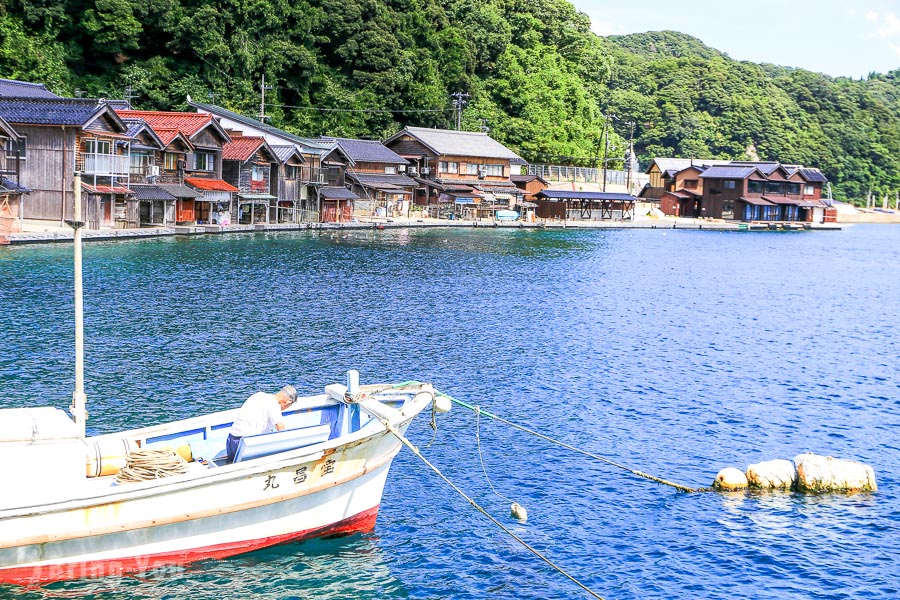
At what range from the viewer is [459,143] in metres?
95.8

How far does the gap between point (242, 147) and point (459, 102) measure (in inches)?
1441

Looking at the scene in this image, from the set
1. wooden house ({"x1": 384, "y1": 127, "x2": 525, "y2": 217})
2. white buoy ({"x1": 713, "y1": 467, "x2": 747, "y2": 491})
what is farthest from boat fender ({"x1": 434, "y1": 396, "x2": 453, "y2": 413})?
wooden house ({"x1": 384, "y1": 127, "x2": 525, "y2": 217})

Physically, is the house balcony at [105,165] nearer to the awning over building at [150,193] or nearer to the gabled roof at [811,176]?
the awning over building at [150,193]

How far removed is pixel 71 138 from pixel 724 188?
81.7m

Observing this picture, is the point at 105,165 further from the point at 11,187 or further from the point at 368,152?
the point at 368,152

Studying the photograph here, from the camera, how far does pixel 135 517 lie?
13.6 m

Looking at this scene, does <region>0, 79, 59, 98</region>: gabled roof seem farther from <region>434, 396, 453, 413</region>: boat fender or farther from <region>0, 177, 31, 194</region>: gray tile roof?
<region>434, 396, 453, 413</region>: boat fender

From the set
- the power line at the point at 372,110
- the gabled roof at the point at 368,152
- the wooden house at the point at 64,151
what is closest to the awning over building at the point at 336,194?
the gabled roof at the point at 368,152

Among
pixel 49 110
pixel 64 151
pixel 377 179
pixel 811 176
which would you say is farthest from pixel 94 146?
pixel 811 176

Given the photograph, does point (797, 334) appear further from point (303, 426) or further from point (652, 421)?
point (303, 426)

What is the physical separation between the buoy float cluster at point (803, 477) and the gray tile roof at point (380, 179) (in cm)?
6686

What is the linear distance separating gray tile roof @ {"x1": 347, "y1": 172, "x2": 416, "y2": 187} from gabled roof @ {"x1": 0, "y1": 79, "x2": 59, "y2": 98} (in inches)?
1115

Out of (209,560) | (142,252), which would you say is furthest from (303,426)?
(142,252)

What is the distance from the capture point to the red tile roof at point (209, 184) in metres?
63.6
